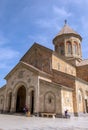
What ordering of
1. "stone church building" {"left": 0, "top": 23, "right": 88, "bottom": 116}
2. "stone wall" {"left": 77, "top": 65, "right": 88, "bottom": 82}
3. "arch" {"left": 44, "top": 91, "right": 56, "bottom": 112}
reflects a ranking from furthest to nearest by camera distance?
"stone wall" {"left": 77, "top": 65, "right": 88, "bottom": 82}
"stone church building" {"left": 0, "top": 23, "right": 88, "bottom": 116}
"arch" {"left": 44, "top": 91, "right": 56, "bottom": 112}

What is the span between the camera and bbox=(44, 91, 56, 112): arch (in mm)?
20891

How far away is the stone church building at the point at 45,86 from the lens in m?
21.2

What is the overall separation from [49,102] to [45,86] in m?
2.21

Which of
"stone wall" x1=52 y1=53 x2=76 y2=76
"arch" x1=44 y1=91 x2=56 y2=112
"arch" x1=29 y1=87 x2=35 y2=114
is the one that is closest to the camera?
"arch" x1=44 y1=91 x2=56 y2=112

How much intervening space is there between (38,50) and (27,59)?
311 cm

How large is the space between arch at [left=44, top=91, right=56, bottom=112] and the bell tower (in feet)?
49.0

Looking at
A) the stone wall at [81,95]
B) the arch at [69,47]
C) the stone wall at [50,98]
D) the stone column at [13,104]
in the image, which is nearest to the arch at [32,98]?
the stone wall at [50,98]

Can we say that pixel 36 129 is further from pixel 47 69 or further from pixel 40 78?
pixel 47 69

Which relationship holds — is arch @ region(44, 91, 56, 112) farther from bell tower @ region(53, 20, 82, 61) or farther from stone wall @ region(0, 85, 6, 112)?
bell tower @ region(53, 20, 82, 61)

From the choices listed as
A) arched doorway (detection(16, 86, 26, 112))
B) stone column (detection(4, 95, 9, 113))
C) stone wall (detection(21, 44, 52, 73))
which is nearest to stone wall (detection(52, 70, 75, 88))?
stone wall (detection(21, 44, 52, 73))

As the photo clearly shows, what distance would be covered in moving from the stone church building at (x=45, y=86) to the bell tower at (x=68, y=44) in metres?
2.83

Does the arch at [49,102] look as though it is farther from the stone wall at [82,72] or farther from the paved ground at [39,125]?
the stone wall at [82,72]

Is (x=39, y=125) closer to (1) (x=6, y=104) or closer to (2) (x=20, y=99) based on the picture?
(1) (x=6, y=104)

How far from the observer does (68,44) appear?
35.9m
